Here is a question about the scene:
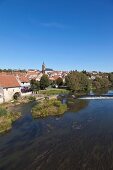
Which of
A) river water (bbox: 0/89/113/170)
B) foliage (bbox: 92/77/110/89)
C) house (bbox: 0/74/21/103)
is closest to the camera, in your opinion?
river water (bbox: 0/89/113/170)

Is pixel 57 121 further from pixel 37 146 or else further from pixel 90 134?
pixel 37 146

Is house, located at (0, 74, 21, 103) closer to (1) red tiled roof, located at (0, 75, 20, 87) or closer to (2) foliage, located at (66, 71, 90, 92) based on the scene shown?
(1) red tiled roof, located at (0, 75, 20, 87)

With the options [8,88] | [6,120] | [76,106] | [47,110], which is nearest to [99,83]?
[76,106]

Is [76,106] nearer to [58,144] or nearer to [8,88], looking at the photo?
[8,88]

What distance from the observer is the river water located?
1948 cm

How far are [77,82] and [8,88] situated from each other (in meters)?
33.0

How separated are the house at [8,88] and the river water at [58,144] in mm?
15323

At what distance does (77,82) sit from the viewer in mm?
80500

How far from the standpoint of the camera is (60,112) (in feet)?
129

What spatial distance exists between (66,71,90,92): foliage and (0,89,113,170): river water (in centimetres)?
4421

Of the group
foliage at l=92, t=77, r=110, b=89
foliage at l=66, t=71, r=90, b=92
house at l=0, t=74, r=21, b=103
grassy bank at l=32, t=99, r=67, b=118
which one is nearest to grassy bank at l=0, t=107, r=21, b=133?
grassy bank at l=32, t=99, r=67, b=118

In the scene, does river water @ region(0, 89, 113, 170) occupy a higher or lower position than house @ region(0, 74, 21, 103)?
lower

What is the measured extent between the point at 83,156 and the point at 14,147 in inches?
246

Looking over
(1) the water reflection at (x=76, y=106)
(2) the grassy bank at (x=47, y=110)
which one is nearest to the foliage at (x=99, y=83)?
(1) the water reflection at (x=76, y=106)
